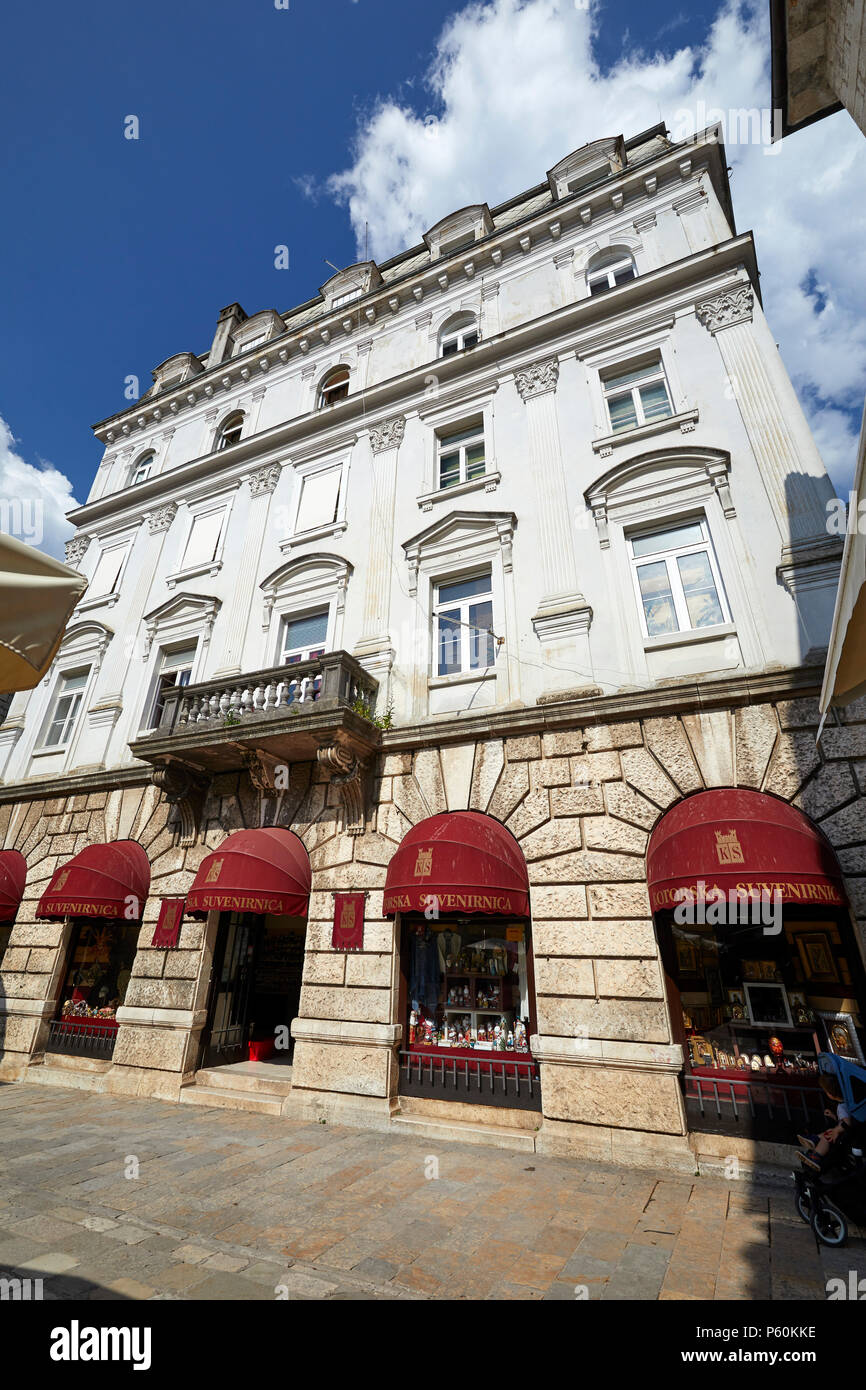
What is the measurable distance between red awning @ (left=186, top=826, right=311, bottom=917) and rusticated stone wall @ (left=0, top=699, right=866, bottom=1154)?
39cm

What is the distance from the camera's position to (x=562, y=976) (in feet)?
26.8

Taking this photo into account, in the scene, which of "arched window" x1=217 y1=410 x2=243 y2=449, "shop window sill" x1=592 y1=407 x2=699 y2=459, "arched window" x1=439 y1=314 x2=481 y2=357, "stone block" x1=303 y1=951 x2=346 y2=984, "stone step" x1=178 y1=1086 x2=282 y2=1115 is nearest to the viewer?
"stone step" x1=178 y1=1086 x2=282 y2=1115

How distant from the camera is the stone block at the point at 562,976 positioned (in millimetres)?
8016

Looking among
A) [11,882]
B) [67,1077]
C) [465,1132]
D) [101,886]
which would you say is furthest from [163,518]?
[465,1132]

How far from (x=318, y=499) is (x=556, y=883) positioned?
1103cm

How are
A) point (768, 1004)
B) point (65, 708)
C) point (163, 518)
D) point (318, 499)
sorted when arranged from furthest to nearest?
point (163, 518)
point (65, 708)
point (318, 499)
point (768, 1004)

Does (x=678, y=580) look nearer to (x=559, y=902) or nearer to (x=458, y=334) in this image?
(x=559, y=902)

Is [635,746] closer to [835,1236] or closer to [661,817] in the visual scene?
[661,817]

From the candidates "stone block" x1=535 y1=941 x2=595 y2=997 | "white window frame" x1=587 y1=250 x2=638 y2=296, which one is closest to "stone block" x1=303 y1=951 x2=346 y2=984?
"stone block" x1=535 y1=941 x2=595 y2=997

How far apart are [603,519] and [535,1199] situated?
9923 millimetres

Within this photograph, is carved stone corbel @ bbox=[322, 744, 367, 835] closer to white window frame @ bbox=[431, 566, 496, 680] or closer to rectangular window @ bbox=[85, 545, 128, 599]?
white window frame @ bbox=[431, 566, 496, 680]

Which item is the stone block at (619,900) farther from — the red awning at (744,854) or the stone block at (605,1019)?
the stone block at (605,1019)

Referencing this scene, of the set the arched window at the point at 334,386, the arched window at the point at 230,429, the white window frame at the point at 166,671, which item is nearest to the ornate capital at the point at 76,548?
the arched window at the point at 230,429

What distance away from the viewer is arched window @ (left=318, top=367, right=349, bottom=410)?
17.1 metres
